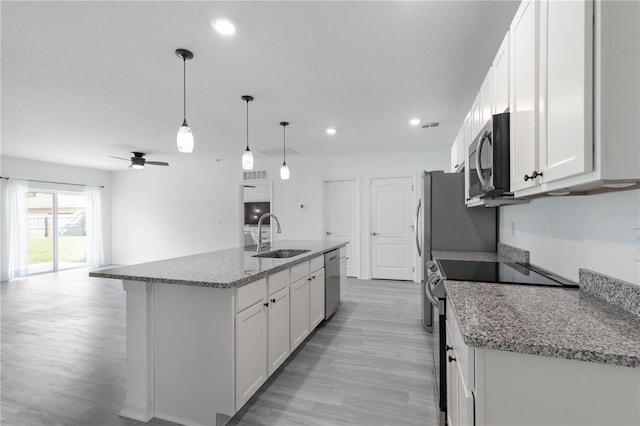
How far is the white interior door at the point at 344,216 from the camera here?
596 cm

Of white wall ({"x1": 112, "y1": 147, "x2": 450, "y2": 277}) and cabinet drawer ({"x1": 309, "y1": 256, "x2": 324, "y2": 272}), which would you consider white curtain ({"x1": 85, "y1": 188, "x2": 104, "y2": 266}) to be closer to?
white wall ({"x1": 112, "y1": 147, "x2": 450, "y2": 277})

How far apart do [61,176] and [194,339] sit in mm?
7400

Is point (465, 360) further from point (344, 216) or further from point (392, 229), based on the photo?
point (344, 216)

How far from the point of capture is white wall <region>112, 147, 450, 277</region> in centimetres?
587

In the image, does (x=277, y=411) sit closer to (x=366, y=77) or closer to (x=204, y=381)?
(x=204, y=381)

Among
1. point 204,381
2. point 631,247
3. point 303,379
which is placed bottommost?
point 303,379

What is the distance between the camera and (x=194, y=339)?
1785mm

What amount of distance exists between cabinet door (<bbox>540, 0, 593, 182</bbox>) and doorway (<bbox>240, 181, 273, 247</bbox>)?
621 centimetres

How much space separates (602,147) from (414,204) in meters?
4.85

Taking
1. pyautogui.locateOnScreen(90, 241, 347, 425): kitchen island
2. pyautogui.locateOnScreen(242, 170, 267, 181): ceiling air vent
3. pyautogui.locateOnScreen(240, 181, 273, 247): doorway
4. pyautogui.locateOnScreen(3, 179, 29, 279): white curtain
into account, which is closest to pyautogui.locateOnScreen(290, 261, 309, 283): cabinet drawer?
pyautogui.locateOnScreen(90, 241, 347, 425): kitchen island

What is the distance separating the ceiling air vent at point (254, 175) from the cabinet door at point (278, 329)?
450 cm

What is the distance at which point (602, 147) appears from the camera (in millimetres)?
816

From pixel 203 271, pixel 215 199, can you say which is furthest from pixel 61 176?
pixel 203 271

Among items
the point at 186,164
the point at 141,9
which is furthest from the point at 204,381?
the point at 186,164
